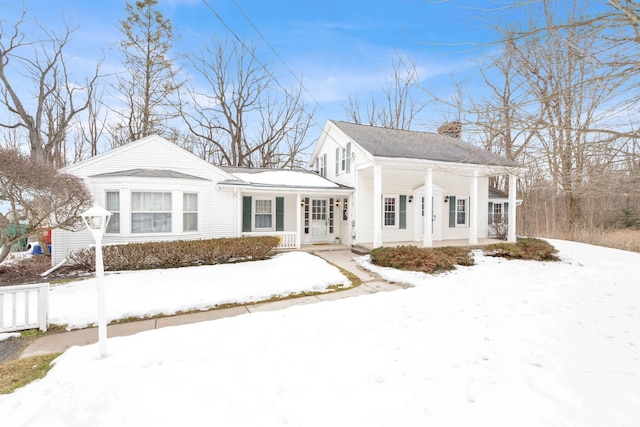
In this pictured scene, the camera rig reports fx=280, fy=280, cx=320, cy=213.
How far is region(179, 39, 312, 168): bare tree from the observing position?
20.4 meters

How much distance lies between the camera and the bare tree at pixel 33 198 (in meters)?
6.14

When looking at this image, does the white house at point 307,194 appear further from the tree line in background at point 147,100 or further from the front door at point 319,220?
the tree line in background at point 147,100

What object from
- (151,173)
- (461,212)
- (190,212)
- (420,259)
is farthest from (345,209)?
(151,173)

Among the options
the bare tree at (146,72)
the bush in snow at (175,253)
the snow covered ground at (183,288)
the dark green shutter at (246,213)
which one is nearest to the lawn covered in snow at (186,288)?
the snow covered ground at (183,288)

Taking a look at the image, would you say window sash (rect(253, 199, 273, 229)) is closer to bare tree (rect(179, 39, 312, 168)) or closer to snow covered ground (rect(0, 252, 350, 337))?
snow covered ground (rect(0, 252, 350, 337))

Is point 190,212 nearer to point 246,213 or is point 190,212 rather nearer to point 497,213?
point 246,213

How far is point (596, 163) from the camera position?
3.76 metres

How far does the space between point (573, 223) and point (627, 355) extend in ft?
53.6

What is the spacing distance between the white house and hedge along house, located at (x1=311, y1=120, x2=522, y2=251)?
0.15 ft

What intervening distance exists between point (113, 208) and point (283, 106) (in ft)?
53.1

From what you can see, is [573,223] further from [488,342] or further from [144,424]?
[144,424]

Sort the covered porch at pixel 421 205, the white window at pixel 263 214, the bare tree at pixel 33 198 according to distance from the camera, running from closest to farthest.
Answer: the bare tree at pixel 33 198, the covered porch at pixel 421 205, the white window at pixel 263 214

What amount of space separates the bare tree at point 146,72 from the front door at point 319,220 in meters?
12.5

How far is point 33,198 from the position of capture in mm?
6641
